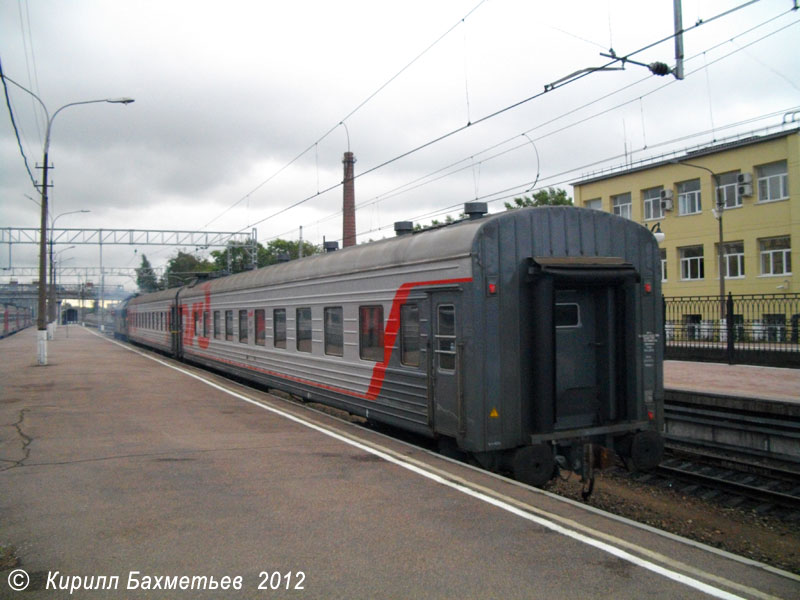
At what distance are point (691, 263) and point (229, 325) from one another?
78.8ft

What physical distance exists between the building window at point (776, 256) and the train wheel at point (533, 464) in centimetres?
2572

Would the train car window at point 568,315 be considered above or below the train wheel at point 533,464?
above

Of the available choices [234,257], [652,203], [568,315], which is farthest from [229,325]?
[234,257]

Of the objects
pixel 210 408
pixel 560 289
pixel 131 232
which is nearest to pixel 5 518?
pixel 560 289

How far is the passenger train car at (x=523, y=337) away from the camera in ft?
23.2

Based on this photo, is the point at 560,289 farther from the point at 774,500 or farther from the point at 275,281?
the point at 275,281

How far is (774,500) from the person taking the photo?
8250 mm

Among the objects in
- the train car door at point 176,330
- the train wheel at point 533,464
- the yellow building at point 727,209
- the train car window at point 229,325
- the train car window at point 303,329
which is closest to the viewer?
the train wheel at point 533,464

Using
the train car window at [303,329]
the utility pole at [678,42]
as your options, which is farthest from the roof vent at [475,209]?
the train car window at [303,329]

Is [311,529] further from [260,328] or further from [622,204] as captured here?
[622,204]

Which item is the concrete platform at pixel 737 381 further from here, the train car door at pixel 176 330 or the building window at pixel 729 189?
the train car door at pixel 176 330

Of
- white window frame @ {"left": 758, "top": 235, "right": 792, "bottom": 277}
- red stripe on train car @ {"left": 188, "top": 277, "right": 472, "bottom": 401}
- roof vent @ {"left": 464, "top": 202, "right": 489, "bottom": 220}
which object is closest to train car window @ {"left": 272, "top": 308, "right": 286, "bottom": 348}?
red stripe on train car @ {"left": 188, "top": 277, "right": 472, "bottom": 401}

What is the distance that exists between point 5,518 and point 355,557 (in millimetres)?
3169

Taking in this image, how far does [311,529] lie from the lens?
Answer: 527cm
